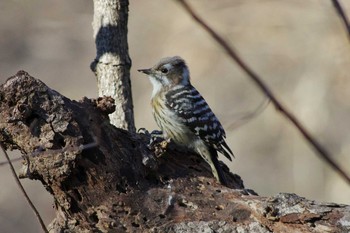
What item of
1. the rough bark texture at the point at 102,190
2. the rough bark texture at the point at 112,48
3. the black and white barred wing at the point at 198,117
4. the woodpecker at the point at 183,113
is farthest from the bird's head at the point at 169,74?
the rough bark texture at the point at 102,190

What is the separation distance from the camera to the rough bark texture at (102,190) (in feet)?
12.1

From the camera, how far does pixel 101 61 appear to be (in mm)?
4996

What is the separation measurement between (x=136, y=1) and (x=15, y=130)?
1326 centimetres

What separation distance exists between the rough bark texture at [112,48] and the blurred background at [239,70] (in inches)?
171

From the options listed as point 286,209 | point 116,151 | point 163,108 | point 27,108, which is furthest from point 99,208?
point 163,108

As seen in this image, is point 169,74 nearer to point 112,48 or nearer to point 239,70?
point 112,48

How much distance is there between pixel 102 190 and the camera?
3828mm

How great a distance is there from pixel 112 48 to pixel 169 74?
1.05 m

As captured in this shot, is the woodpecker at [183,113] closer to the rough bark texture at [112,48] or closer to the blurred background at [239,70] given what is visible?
the rough bark texture at [112,48]

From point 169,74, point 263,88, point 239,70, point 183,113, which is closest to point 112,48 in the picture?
point 183,113

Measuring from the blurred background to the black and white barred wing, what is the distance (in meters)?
3.84

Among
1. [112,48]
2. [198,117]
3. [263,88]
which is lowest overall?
[263,88]

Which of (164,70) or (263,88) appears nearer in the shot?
(263,88)

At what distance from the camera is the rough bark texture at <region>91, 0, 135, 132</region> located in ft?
16.3
